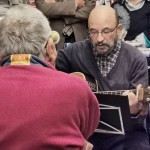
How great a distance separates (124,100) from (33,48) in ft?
2.03

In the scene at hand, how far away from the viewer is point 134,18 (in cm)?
349

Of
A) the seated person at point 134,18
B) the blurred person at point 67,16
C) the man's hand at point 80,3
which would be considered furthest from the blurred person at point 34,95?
the seated person at point 134,18

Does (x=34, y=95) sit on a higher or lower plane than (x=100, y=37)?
higher

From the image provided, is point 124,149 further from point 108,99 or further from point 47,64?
point 47,64

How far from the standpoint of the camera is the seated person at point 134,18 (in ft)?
11.4

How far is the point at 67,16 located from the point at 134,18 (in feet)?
2.14

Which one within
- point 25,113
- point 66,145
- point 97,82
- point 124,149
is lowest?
point 124,149

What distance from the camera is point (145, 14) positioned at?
3494mm

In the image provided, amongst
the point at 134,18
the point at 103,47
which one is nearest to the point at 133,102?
the point at 103,47

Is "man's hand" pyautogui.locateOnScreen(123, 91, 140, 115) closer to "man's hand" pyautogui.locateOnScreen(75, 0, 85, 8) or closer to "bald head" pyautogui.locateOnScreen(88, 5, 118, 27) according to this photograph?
"bald head" pyautogui.locateOnScreen(88, 5, 118, 27)

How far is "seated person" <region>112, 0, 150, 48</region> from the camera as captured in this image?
3477 mm

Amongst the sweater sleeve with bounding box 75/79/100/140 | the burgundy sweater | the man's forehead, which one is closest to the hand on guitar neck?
the man's forehead

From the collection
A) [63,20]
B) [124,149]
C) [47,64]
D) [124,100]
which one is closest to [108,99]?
[124,100]

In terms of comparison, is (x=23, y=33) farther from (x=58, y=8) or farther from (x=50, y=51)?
(x=58, y=8)
